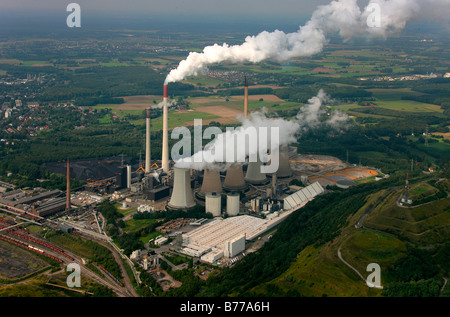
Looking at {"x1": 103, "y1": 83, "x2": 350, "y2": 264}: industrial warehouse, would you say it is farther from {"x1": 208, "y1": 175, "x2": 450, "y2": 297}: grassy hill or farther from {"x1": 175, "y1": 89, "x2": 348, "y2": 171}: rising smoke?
{"x1": 208, "y1": 175, "x2": 450, "y2": 297}: grassy hill

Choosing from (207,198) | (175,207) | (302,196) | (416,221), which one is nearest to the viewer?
(416,221)

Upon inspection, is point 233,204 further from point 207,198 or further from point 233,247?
point 233,247

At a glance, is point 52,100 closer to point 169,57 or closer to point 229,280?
point 169,57

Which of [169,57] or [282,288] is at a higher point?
[169,57]

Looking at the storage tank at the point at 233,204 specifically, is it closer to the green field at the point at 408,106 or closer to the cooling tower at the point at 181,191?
the cooling tower at the point at 181,191

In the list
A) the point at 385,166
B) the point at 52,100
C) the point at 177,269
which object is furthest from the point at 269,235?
the point at 52,100

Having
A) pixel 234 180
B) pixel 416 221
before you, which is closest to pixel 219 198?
pixel 234 180
